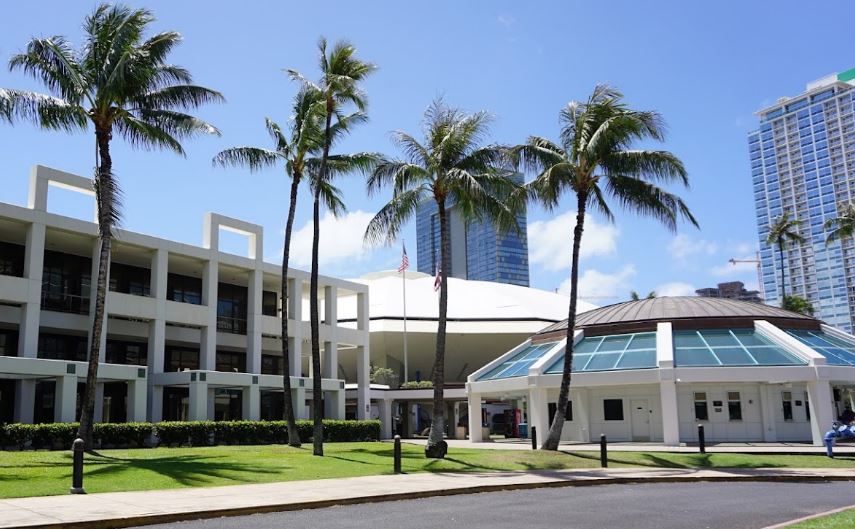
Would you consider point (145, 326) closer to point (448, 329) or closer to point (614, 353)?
point (614, 353)

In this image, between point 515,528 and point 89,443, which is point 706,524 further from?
point 89,443

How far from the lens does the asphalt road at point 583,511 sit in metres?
12.3


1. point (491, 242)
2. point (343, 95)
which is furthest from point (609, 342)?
point (491, 242)

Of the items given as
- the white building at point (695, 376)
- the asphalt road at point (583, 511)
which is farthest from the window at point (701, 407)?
the asphalt road at point (583, 511)

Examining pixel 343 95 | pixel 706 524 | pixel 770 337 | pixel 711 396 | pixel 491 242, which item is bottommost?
pixel 706 524

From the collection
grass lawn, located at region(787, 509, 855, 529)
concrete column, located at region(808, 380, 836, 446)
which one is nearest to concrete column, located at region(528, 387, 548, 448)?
concrete column, located at region(808, 380, 836, 446)

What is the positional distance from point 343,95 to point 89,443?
14.3 meters

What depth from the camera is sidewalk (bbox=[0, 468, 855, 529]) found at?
12.5 meters

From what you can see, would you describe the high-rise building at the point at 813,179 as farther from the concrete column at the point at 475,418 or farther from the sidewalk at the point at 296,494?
the sidewalk at the point at 296,494

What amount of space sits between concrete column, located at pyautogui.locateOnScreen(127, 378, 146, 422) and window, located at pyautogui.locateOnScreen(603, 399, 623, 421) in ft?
67.4

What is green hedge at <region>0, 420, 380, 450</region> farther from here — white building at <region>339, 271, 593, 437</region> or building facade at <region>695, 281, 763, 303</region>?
building facade at <region>695, 281, 763, 303</region>

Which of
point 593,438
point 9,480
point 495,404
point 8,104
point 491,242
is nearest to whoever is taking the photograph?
point 9,480

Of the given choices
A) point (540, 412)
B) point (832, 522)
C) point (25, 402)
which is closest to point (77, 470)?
point (832, 522)

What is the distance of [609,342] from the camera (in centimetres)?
3809
